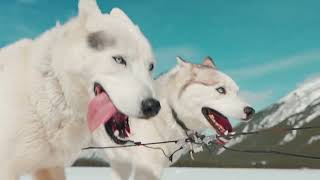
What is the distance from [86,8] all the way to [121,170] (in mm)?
3660

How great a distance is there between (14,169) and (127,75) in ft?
3.53

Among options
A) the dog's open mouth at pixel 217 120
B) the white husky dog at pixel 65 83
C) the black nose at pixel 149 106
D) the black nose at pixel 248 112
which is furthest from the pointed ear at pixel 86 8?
the black nose at pixel 248 112

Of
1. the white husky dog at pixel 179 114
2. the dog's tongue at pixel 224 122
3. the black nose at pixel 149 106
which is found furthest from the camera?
the dog's tongue at pixel 224 122

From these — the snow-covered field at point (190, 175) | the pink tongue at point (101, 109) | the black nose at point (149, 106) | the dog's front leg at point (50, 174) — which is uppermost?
the snow-covered field at point (190, 175)

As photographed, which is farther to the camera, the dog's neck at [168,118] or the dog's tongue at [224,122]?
the dog's tongue at [224,122]

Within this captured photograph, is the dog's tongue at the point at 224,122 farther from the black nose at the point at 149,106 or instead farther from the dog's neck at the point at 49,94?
the black nose at the point at 149,106

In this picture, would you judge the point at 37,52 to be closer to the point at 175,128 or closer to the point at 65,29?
the point at 65,29

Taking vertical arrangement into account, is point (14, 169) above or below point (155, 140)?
below

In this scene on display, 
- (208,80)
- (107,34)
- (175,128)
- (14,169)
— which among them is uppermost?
(208,80)

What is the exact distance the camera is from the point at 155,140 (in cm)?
701

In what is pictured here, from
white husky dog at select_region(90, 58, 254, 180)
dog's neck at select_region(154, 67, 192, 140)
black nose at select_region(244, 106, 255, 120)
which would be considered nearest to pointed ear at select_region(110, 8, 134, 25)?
white husky dog at select_region(90, 58, 254, 180)

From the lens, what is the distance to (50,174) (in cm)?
423

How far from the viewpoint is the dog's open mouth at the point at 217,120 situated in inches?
296

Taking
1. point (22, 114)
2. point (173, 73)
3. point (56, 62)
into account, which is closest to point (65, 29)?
point (56, 62)
